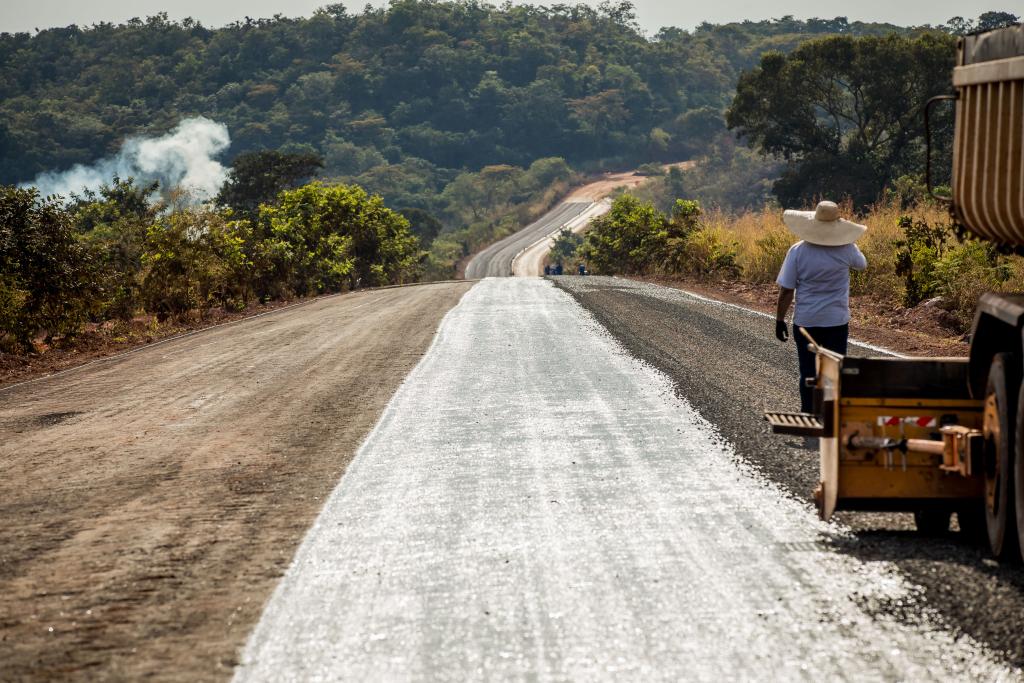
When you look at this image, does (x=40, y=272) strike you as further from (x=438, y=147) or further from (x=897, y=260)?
(x=438, y=147)

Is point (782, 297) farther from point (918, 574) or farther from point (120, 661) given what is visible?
point (120, 661)

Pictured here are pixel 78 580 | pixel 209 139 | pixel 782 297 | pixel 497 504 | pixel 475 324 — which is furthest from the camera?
pixel 209 139

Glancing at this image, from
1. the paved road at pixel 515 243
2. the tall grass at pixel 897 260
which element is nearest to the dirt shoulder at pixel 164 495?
the tall grass at pixel 897 260

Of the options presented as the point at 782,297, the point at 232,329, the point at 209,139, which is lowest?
the point at 232,329

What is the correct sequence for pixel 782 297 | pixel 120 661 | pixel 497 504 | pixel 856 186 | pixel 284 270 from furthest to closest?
pixel 856 186 < pixel 284 270 < pixel 782 297 < pixel 497 504 < pixel 120 661

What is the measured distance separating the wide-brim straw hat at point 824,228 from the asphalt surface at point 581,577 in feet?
5.68

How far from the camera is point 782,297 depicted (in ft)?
28.8

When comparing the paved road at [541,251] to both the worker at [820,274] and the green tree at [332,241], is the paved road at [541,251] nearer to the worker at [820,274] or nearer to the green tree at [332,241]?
the green tree at [332,241]

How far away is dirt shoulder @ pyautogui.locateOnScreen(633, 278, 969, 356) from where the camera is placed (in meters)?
14.5

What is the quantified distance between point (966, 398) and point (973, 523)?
64 centimetres

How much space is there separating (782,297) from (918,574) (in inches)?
160

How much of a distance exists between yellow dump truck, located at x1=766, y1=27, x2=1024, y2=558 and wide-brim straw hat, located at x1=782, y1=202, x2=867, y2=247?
246 centimetres

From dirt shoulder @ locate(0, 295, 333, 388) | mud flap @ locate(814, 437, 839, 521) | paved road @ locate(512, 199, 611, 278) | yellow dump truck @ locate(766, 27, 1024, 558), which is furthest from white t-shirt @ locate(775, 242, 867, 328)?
paved road @ locate(512, 199, 611, 278)

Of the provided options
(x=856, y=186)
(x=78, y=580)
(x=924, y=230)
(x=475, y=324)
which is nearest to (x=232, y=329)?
(x=475, y=324)
